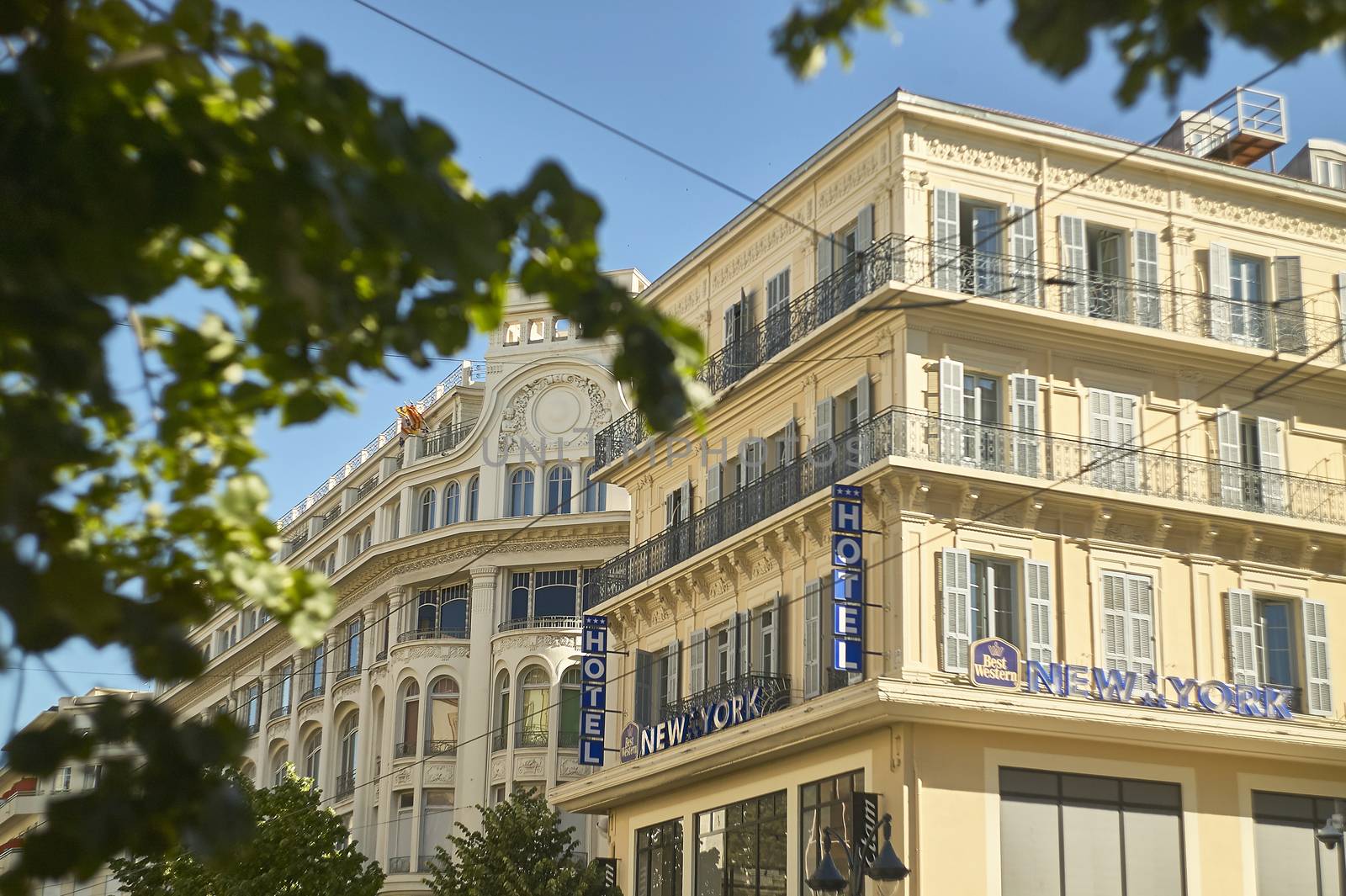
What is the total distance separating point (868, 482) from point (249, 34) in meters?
22.9

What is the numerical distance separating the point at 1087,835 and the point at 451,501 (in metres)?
33.6

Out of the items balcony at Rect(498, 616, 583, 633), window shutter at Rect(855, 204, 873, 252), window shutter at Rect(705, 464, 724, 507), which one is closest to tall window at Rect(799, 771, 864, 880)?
window shutter at Rect(705, 464, 724, 507)

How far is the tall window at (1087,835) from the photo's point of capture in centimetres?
2795

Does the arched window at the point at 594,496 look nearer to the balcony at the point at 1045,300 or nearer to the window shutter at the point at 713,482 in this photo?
the window shutter at the point at 713,482

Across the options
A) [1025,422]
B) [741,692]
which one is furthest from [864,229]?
[741,692]

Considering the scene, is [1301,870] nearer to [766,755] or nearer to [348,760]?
[766,755]

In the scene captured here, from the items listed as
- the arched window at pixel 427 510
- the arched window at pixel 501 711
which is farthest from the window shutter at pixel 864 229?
the arched window at pixel 427 510

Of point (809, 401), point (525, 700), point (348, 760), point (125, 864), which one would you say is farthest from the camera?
point (348, 760)

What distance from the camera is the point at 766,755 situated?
99.8 feet

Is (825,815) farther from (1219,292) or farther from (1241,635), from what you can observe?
(1219,292)

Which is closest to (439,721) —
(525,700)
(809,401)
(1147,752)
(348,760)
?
(525,700)

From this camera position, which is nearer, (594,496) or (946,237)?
(946,237)

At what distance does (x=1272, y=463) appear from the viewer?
31.8 m

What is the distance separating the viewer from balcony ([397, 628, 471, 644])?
57138mm
